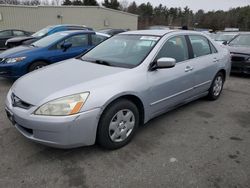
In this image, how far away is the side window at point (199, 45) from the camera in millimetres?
3986

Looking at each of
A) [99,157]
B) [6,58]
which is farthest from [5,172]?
[6,58]

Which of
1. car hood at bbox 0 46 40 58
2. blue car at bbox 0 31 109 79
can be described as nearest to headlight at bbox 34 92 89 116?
blue car at bbox 0 31 109 79

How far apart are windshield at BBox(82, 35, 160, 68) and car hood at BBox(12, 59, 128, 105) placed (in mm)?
214

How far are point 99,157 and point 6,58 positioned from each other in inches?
162

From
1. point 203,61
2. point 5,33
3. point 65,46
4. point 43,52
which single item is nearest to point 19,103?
point 203,61

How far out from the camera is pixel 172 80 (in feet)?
11.0

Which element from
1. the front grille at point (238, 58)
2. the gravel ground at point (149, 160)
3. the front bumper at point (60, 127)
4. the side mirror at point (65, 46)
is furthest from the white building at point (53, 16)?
the front bumper at point (60, 127)

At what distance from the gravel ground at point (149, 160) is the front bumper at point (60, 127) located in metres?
0.32

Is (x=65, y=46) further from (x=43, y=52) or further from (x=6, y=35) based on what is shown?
(x=6, y=35)

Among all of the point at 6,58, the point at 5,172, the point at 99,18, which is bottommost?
the point at 5,172

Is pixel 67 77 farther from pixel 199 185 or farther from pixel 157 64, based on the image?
pixel 199 185

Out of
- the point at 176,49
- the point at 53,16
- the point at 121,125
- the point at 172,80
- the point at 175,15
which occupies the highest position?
the point at 175,15

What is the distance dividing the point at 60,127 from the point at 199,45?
3.08 meters

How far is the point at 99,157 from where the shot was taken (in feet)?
8.79
